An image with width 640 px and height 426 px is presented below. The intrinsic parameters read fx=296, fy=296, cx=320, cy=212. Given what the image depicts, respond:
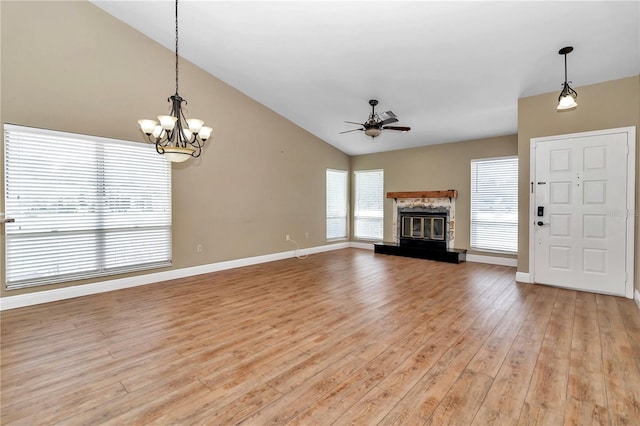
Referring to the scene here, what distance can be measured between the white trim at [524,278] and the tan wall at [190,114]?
4404 mm

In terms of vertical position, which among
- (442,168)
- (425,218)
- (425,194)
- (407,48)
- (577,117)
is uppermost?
(407,48)

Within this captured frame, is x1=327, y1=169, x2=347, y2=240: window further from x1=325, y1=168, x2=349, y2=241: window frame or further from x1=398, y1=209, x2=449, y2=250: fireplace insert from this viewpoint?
x1=398, y1=209, x2=449, y2=250: fireplace insert

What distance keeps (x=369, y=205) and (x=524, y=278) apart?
430 centimetres

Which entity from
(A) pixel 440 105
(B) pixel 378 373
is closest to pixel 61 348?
(B) pixel 378 373

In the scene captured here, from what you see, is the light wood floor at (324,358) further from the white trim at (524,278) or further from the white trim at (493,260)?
the white trim at (493,260)

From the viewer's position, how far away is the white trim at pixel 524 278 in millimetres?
4746

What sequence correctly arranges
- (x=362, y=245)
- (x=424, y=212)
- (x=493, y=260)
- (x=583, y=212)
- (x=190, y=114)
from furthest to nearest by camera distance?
(x=362, y=245) < (x=424, y=212) < (x=493, y=260) < (x=190, y=114) < (x=583, y=212)

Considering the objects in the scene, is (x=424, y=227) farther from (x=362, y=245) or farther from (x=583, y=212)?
(x=583, y=212)

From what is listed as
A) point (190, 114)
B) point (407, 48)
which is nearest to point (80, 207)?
point (190, 114)

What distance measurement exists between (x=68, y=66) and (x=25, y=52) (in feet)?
1.33

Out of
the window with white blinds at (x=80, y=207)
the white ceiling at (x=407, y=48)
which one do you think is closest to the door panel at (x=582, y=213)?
the white ceiling at (x=407, y=48)

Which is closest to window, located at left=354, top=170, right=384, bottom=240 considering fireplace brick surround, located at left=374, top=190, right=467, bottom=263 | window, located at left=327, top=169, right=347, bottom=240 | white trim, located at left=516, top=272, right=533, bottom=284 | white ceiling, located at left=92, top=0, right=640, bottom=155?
window, located at left=327, top=169, right=347, bottom=240

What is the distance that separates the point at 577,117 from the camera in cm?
433

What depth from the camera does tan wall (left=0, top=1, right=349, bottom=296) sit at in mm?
3703
